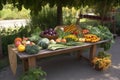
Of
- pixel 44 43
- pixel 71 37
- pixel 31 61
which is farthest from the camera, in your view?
pixel 71 37

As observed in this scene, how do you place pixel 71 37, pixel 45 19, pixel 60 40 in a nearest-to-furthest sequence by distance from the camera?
Answer: pixel 60 40, pixel 71 37, pixel 45 19

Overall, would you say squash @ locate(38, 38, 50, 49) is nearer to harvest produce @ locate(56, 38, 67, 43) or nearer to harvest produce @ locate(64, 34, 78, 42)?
harvest produce @ locate(56, 38, 67, 43)

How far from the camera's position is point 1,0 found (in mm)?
5355

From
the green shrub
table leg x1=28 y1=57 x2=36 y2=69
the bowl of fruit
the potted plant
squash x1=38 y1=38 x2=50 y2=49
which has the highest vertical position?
the green shrub

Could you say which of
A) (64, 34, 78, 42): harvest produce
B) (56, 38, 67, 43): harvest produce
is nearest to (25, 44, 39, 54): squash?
(56, 38, 67, 43): harvest produce

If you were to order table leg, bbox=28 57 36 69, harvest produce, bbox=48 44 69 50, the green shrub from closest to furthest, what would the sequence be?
table leg, bbox=28 57 36 69
harvest produce, bbox=48 44 69 50
the green shrub

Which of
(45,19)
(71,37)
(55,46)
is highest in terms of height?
(45,19)

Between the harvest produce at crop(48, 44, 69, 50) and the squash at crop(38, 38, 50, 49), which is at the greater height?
the squash at crop(38, 38, 50, 49)

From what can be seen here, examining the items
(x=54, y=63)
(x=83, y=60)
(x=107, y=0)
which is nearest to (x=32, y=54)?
(x=54, y=63)

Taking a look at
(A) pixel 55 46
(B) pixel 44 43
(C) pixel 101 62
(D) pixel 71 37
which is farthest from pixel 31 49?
(C) pixel 101 62

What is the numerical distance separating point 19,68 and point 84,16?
4958mm

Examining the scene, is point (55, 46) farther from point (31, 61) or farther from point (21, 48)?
point (21, 48)

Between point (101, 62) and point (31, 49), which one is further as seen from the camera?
point (101, 62)

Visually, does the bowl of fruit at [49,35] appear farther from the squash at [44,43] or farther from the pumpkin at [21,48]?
the pumpkin at [21,48]
